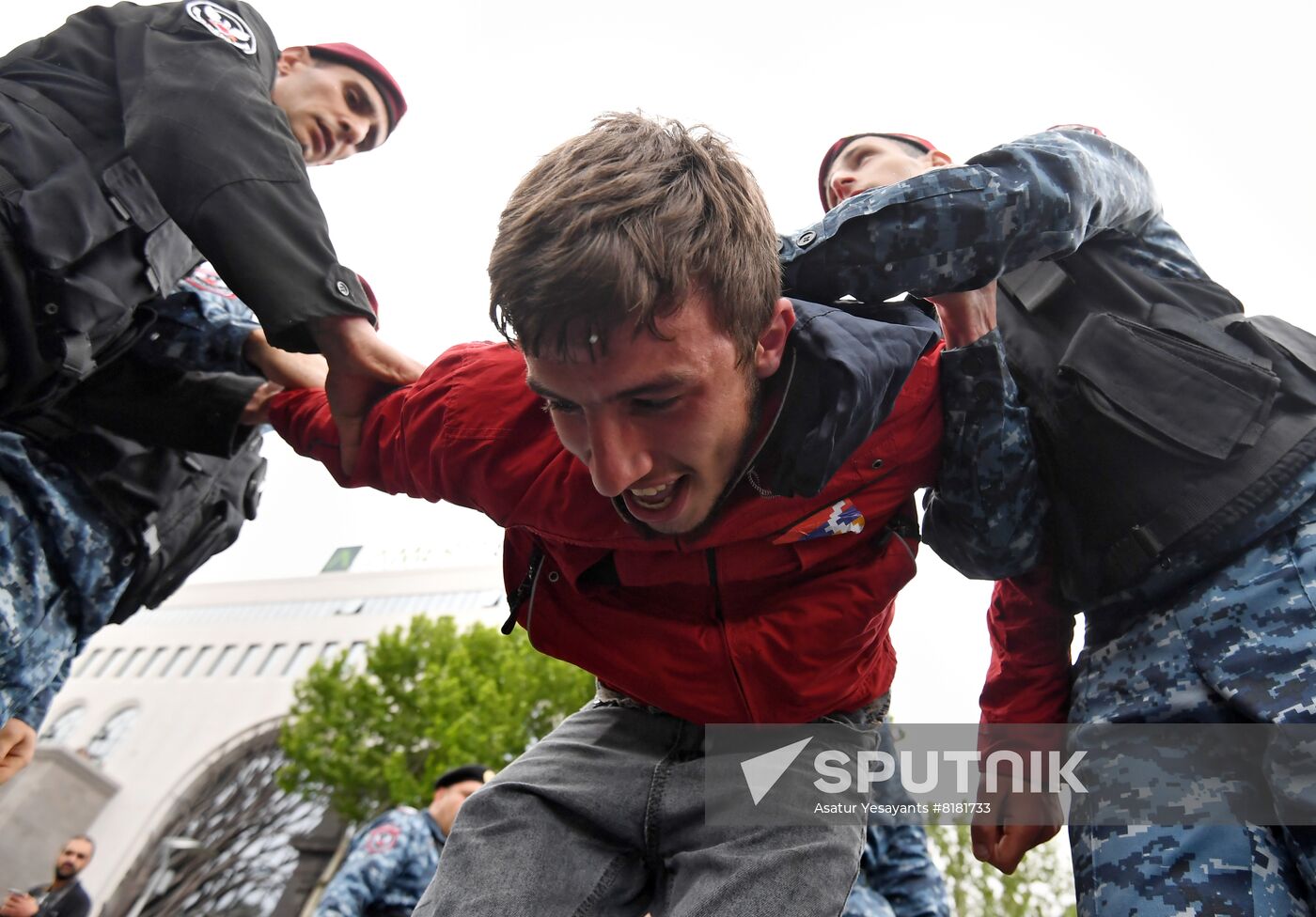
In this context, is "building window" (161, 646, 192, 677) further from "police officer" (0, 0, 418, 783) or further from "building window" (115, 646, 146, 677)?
"police officer" (0, 0, 418, 783)

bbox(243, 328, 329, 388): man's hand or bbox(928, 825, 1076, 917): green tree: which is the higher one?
bbox(243, 328, 329, 388): man's hand

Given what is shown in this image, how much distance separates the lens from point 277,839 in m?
22.3

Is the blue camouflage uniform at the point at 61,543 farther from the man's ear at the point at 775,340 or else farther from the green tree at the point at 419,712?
the green tree at the point at 419,712

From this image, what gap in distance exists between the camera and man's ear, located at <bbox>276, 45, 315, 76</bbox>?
3221mm

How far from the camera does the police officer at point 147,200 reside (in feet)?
7.02

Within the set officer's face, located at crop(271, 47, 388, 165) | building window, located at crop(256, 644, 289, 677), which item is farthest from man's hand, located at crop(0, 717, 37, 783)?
building window, located at crop(256, 644, 289, 677)

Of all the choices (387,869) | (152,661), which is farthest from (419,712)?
(152,661)

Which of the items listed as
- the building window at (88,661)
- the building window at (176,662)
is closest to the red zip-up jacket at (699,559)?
the building window at (176,662)

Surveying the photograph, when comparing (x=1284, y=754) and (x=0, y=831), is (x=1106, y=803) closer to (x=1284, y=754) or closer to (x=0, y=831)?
(x=1284, y=754)

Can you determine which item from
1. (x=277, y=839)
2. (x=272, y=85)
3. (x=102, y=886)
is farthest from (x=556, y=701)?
(x=102, y=886)

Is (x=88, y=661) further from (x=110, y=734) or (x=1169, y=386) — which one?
(x=1169, y=386)

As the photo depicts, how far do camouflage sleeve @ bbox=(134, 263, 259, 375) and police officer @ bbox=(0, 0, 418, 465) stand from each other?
1.22 feet

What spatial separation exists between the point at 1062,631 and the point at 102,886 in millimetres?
33219

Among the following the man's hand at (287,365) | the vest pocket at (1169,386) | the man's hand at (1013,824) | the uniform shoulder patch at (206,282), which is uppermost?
the uniform shoulder patch at (206,282)
